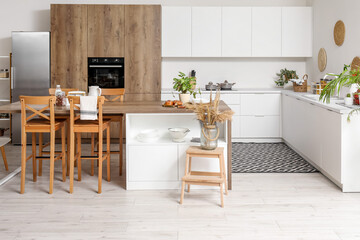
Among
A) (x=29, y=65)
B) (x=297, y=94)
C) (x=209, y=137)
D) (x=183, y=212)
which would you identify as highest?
(x=29, y=65)

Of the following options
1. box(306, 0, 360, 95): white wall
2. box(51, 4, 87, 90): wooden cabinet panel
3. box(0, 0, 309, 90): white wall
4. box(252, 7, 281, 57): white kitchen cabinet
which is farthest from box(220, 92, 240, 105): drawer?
box(51, 4, 87, 90): wooden cabinet panel

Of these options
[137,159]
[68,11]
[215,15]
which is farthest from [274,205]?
[68,11]

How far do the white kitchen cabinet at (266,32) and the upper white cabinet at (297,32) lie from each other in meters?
0.10

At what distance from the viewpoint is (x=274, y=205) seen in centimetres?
399

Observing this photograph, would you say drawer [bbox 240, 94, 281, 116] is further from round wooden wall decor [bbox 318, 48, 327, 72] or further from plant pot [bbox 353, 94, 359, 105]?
plant pot [bbox 353, 94, 359, 105]

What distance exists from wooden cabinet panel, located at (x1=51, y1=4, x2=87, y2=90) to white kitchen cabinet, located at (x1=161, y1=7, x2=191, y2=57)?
4.21 feet

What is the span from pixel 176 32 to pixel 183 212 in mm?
4186

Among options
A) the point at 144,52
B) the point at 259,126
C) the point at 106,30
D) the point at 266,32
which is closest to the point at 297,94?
the point at 259,126

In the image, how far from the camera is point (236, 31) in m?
7.40

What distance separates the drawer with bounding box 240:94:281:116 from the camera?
23.9 ft

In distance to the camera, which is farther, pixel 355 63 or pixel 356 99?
pixel 355 63

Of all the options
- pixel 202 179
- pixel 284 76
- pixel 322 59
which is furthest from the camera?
pixel 284 76

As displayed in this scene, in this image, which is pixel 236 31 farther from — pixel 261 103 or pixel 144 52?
pixel 144 52

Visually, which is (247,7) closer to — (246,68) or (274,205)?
(246,68)
